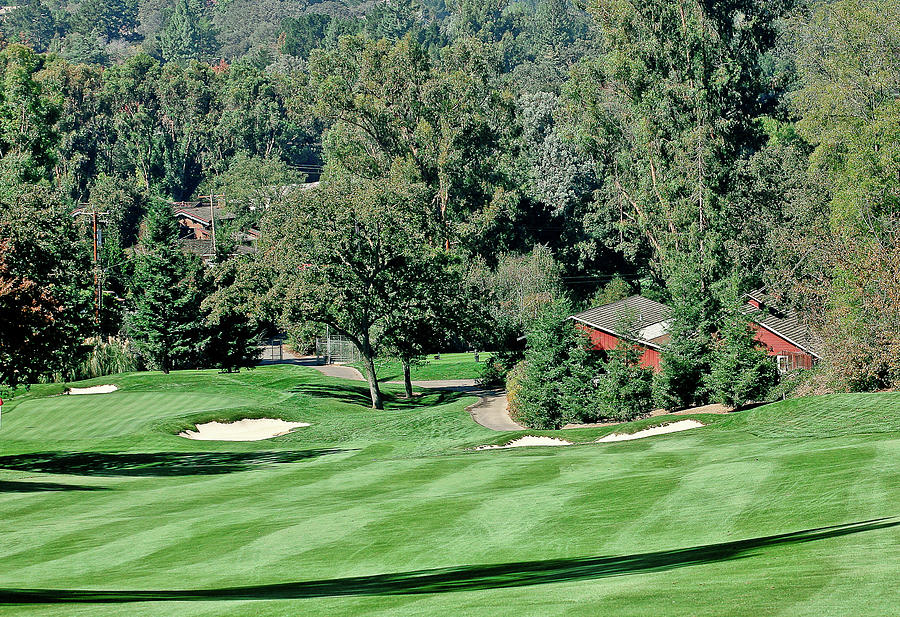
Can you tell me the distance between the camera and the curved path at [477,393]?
145 feet

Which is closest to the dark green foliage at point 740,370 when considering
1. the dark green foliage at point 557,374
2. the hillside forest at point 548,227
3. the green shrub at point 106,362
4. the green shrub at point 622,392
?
the hillside forest at point 548,227

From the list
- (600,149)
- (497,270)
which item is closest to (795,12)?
(600,149)

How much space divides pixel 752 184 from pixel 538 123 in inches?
1826

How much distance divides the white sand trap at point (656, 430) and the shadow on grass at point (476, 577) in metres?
19.3

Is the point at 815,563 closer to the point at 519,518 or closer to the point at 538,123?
the point at 519,518

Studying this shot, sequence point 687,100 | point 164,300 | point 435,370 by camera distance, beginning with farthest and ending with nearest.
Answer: point 435,370 < point 164,300 < point 687,100

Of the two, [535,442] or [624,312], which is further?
[624,312]

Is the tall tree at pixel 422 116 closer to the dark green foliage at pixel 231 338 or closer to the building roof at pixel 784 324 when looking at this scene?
the dark green foliage at pixel 231 338

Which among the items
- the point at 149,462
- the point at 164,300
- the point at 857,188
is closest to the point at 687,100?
the point at 857,188

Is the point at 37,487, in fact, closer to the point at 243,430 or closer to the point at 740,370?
the point at 243,430

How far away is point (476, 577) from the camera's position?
1301 centimetres

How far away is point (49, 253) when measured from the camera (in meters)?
33.4

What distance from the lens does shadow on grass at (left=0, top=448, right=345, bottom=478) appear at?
28.8 meters

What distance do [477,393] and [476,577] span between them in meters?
43.2
